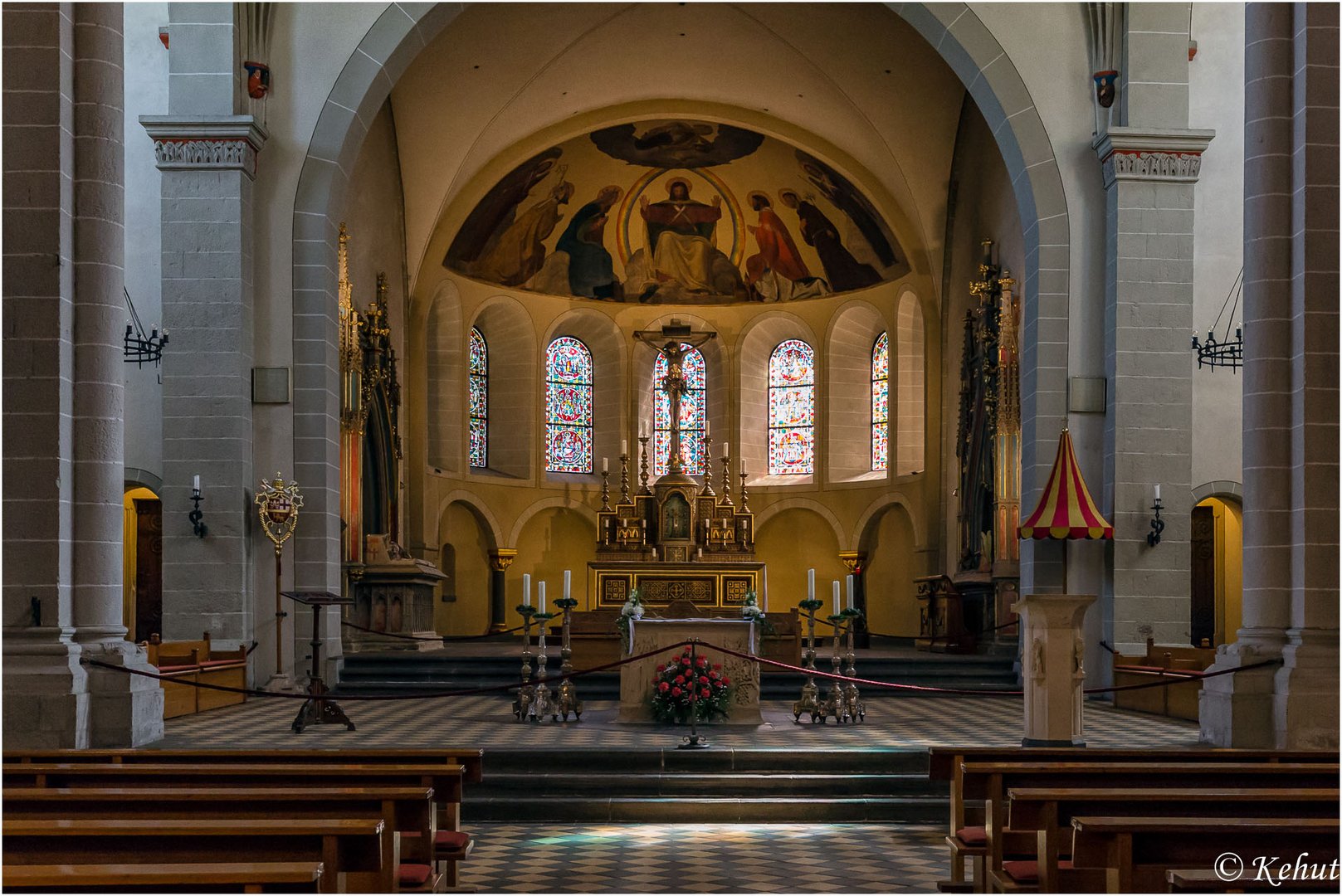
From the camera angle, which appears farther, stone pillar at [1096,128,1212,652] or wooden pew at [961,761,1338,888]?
stone pillar at [1096,128,1212,652]

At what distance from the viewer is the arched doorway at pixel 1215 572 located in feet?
60.5

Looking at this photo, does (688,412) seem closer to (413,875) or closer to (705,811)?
(705,811)

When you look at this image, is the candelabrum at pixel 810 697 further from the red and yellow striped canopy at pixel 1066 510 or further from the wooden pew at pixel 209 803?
the wooden pew at pixel 209 803

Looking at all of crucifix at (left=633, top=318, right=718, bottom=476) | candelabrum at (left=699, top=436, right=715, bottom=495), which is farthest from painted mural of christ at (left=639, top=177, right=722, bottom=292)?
candelabrum at (left=699, top=436, right=715, bottom=495)

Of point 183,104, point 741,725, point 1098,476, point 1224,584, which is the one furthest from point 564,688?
point 1224,584

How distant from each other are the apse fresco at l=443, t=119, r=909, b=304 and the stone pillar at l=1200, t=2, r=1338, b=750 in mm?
13253

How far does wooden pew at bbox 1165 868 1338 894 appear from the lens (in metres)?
3.81

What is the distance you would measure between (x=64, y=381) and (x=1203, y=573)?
14.2 metres

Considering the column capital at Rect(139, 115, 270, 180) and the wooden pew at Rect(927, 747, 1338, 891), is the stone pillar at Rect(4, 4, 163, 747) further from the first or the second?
the wooden pew at Rect(927, 747, 1338, 891)

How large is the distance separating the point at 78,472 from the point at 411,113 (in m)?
12.0

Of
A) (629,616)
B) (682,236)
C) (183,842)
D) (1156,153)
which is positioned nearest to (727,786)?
(629,616)

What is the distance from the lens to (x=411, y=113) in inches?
803

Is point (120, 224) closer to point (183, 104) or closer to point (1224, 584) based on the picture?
point (183, 104)

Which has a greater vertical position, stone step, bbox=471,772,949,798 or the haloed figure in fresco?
the haloed figure in fresco
